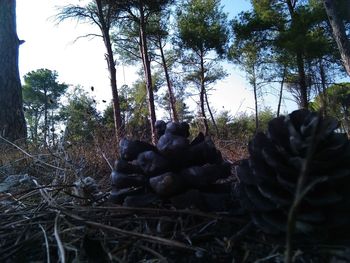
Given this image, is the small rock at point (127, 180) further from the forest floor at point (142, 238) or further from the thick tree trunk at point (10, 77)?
the thick tree trunk at point (10, 77)

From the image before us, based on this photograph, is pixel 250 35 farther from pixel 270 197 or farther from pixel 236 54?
pixel 270 197

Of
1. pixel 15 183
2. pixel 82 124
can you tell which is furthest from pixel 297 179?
pixel 82 124

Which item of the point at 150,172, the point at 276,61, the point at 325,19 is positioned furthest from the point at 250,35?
the point at 150,172

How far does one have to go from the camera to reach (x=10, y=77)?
662 cm

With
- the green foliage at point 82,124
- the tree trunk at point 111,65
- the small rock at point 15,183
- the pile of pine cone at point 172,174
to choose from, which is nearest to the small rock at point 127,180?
the pile of pine cone at point 172,174

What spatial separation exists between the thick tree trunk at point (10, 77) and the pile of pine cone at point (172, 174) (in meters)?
5.05

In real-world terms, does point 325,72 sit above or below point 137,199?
above

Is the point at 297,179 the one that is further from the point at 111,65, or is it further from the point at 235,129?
the point at 111,65

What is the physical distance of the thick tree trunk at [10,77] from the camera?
604 cm

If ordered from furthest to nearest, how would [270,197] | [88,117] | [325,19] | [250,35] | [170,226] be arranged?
[250,35], [325,19], [88,117], [170,226], [270,197]

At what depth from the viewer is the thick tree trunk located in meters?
6.04

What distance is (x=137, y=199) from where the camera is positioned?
0.83 metres

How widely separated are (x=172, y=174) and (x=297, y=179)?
0.90 ft

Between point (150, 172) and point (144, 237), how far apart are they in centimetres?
20
